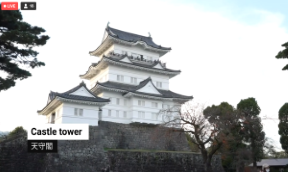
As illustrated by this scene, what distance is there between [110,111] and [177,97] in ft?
21.4

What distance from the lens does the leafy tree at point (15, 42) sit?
11.3m

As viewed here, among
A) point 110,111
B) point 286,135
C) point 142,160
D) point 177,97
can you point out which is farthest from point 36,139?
point 286,135

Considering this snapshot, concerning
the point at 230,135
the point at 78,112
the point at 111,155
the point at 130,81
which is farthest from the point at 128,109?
the point at 230,135

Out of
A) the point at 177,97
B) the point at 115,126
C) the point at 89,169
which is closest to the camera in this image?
the point at 89,169

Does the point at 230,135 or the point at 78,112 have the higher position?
the point at 78,112

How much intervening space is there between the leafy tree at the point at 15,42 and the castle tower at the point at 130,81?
834 centimetres

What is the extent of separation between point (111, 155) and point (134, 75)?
971 centimetres

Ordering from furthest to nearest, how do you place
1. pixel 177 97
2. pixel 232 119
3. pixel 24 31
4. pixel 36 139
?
pixel 177 97, pixel 232 119, pixel 36 139, pixel 24 31

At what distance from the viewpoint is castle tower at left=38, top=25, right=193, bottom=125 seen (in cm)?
2384

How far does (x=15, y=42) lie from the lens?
11.9 metres

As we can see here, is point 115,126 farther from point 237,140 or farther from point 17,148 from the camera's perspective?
point 237,140

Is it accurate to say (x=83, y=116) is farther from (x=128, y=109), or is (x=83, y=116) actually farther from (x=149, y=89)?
(x=149, y=89)

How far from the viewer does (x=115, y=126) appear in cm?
2205

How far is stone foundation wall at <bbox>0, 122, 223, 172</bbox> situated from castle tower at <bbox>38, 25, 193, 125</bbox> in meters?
1.53
